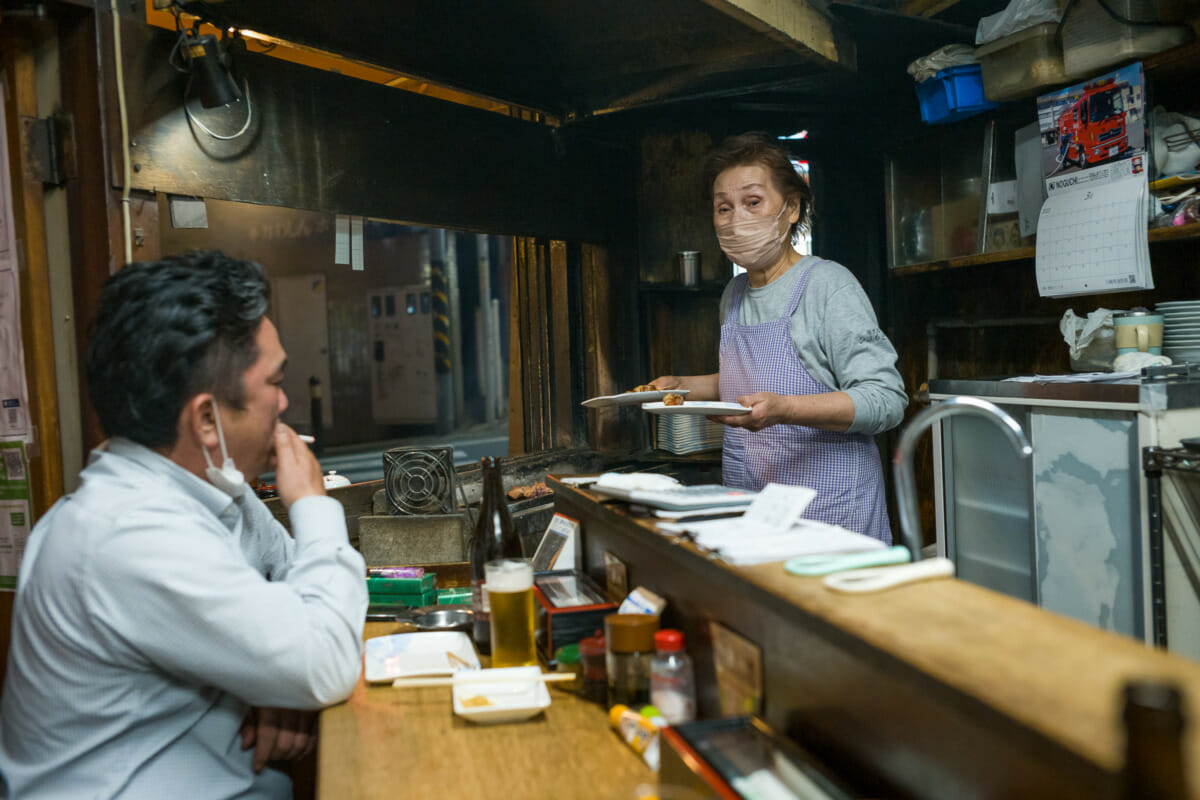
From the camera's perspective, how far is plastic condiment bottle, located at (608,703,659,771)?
137 centimetres

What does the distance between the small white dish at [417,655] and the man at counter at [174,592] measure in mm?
172

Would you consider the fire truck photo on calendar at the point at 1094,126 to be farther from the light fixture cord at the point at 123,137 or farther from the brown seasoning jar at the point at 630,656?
the light fixture cord at the point at 123,137

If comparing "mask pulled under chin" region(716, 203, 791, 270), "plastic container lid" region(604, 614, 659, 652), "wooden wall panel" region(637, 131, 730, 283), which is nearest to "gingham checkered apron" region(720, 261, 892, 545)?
"mask pulled under chin" region(716, 203, 791, 270)

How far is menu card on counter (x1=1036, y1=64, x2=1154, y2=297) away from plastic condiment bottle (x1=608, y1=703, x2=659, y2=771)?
10.1 ft

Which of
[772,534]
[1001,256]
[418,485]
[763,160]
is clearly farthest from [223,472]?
[1001,256]

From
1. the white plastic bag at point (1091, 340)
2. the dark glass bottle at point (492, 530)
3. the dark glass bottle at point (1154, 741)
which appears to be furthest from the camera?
the white plastic bag at point (1091, 340)

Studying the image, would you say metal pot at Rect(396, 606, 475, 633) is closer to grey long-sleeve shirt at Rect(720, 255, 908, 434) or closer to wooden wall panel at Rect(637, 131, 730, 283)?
grey long-sleeve shirt at Rect(720, 255, 908, 434)

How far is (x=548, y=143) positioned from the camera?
441 cm

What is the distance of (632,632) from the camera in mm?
1504

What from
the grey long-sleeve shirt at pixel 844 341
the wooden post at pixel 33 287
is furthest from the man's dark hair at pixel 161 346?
the grey long-sleeve shirt at pixel 844 341

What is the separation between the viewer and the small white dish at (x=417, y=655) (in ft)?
6.02

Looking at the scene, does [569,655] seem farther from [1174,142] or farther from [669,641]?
[1174,142]

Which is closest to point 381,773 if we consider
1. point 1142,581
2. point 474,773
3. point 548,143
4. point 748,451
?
point 474,773

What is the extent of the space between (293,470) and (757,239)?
5.62ft
